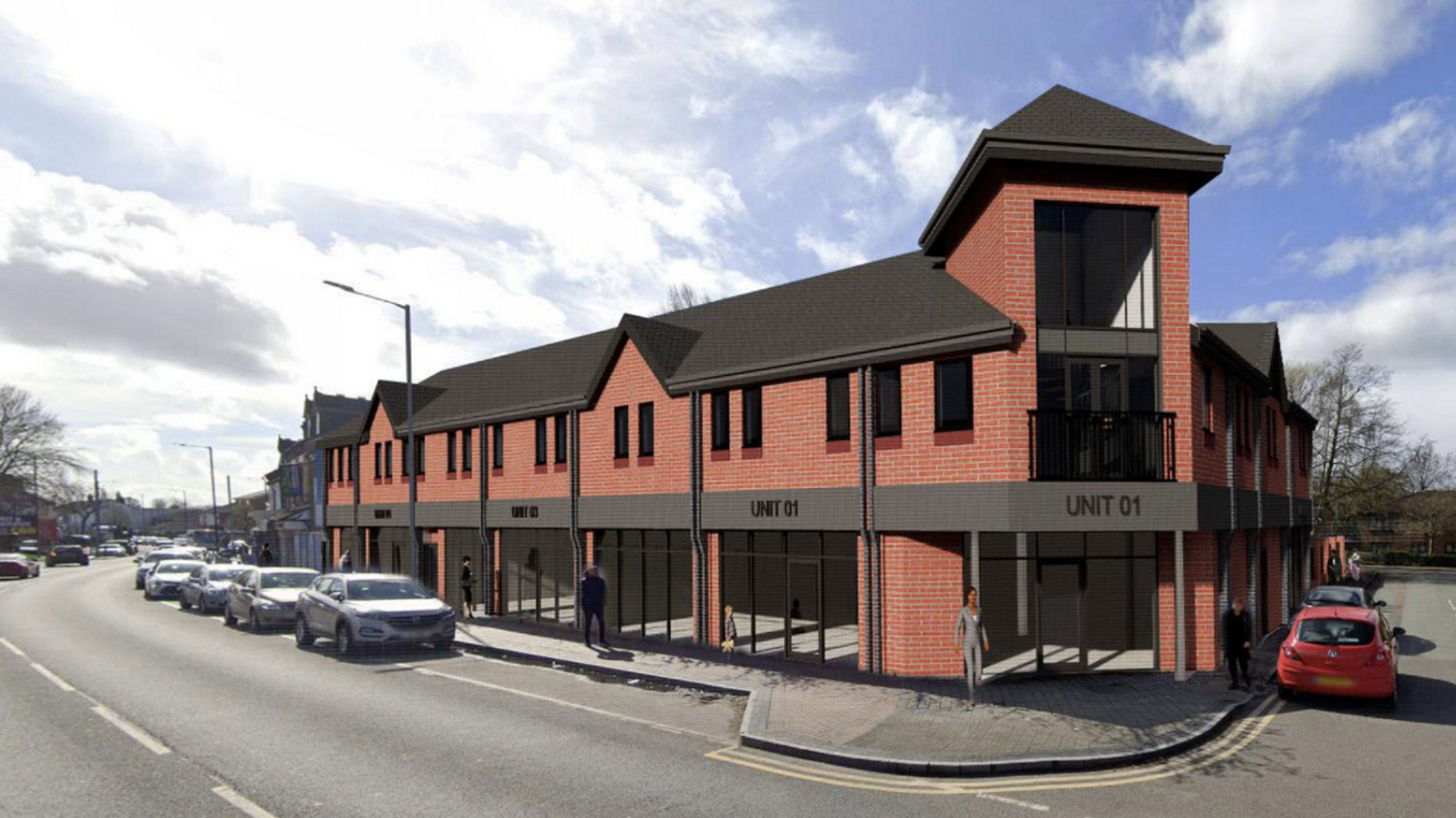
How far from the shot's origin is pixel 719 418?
1991 cm

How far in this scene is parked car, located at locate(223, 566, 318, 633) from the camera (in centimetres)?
2289

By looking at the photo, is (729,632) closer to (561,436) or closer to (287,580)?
(561,436)

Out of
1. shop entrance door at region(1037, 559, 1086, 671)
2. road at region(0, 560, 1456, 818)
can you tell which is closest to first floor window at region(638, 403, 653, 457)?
road at region(0, 560, 1456, 818)

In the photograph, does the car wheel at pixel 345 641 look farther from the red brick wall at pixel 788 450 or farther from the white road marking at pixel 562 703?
the red brick wall at pixel 788 450

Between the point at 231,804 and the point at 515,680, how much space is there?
7352 millimetres

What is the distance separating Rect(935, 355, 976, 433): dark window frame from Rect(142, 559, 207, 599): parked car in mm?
28091

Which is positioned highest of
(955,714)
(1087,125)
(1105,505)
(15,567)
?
(1087,125)

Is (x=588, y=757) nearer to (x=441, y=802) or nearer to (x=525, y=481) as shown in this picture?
(x=441, y=802)

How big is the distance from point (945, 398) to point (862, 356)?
1802mm

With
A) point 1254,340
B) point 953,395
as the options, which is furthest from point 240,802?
point 1254,340

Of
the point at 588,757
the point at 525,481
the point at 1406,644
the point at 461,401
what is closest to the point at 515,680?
the point at 588,757

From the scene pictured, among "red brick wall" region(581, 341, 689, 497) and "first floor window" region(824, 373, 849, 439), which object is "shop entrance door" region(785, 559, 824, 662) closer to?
"first floor window" region(824, 373, 849, 439)

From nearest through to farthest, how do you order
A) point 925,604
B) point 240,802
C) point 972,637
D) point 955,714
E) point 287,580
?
point 240,802
point 955,714
point 972,637
point 925,604
point 287,580

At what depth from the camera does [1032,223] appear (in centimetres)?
1520
